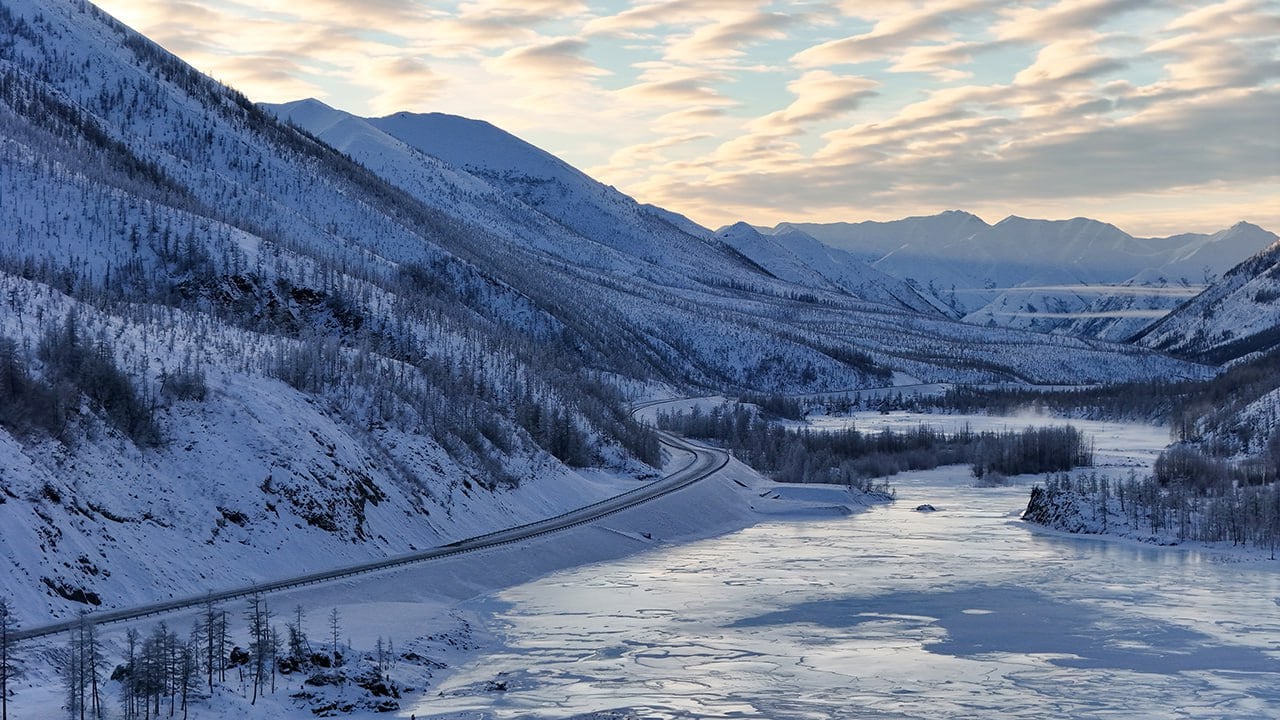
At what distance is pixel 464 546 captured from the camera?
54562 mm

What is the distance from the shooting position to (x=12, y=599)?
34781mm

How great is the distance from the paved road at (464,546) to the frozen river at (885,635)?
385 centimetres

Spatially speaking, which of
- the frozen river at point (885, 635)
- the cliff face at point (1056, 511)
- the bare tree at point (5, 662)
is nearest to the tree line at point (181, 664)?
the bare tree at point (5, 662)

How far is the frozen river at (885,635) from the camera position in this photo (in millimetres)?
34500

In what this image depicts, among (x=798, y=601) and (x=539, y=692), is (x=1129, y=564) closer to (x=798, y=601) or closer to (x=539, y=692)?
(x=798, y=601)

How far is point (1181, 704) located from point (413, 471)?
115 ft

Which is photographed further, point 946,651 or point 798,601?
point 798,601

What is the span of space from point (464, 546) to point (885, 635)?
62.3 feet

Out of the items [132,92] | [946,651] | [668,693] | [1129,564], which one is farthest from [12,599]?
[132,92]

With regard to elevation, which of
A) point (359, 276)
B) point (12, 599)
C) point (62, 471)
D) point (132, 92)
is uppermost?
point (132, 92)

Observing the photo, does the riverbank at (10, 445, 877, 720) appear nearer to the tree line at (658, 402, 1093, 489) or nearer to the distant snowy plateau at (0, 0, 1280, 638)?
the distant snowy plateau at (0, 0, 1280, 638)

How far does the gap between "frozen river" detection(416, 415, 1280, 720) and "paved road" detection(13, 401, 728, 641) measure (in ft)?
12.6

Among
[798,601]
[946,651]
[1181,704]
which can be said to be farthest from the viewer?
[798,601]

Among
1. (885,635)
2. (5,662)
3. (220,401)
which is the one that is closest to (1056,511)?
(885,635)
